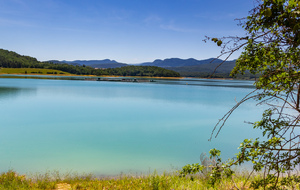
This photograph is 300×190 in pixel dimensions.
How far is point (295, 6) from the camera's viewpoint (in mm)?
2350

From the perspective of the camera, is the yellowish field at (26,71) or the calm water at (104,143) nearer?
the calm water at (104,143)

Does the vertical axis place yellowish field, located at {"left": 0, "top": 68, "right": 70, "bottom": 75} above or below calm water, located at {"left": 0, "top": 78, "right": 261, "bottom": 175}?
above

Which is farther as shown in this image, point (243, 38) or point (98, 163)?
point (98, 163)

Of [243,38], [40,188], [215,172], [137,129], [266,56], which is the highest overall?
[243,38]

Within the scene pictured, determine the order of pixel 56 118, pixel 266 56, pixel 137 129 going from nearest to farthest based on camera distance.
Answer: pixel 266 56 < pixel 137 129 < pixel 56 118

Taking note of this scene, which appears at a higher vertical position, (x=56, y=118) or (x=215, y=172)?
(x=215, y=172)

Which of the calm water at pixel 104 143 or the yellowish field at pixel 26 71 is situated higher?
the yellowish field at pixel 26 71

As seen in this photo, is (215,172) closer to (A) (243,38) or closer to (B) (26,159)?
(A) (243,38)

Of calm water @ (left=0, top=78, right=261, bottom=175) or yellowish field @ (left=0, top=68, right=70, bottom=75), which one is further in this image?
yellowish field @ (left=0, top=68, right=70, bottom=75)

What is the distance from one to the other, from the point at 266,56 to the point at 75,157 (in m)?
9.74

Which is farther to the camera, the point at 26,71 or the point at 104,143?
the point at 26,71

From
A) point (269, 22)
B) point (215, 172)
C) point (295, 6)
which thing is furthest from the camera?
point (215, 172)

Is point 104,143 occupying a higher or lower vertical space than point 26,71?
lower

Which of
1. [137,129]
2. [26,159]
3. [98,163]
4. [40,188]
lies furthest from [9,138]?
[40,188]
